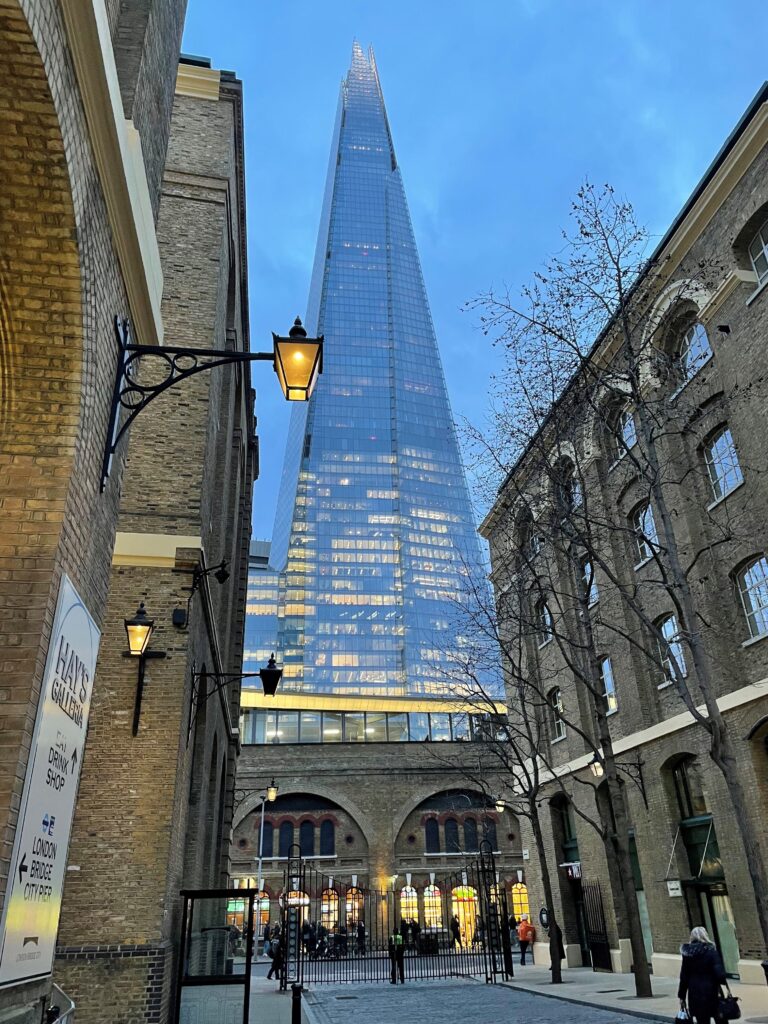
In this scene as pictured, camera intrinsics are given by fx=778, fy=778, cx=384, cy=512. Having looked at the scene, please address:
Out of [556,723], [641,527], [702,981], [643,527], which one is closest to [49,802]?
[702,981]

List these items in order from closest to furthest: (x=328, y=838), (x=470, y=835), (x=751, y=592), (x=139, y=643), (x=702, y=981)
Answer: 1. (x=702, y=981)
2. (x=139, y=643)
3. (x=751, y=592)
4. (x=328, y=838)
5. (x=470, y=835)

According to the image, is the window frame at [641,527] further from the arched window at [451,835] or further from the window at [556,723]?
the arched window at [451,835]

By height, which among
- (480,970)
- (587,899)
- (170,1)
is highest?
(170,1)

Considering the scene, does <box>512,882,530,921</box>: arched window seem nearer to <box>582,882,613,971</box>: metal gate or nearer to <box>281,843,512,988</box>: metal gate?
<box>281,843,512,988</box>: metal gate

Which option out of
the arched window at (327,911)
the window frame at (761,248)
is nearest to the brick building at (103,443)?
the window frame at (761,248)

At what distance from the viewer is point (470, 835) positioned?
155 feet

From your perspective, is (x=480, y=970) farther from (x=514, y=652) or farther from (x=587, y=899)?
(x=514, y=652)

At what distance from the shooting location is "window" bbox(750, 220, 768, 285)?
16828 millimetres

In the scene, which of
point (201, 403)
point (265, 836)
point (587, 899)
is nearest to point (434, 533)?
point (265, 836)

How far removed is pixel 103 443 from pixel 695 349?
17.3 meters

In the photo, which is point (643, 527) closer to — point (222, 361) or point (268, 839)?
point (222, 361)

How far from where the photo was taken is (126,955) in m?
9.44

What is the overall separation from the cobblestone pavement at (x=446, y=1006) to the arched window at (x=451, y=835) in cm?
2515

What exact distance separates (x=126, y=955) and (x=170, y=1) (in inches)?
437
